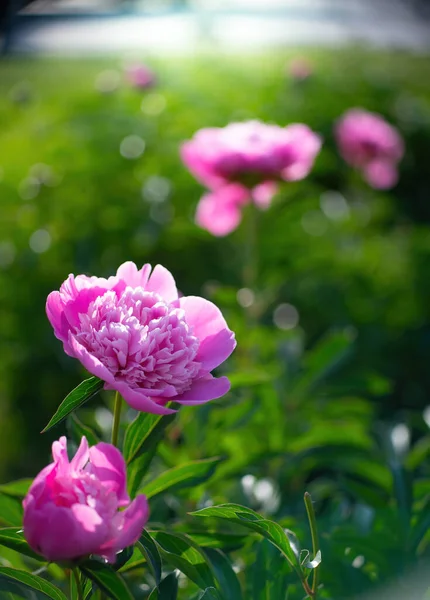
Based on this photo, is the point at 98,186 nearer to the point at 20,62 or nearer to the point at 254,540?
the point at 254,540

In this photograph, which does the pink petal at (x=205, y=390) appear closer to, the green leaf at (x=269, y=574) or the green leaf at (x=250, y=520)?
the green leaf at (x=250, y=520)

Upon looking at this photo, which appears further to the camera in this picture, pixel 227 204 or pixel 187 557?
pixel 227 204

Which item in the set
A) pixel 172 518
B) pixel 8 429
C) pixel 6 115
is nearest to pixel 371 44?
pixel 6 115

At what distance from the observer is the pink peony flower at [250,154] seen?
1355mm

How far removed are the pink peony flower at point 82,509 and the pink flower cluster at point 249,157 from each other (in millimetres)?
836

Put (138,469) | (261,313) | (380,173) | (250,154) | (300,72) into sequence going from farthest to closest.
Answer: (300,72) < (380,173) < (261,313) < (250,154) < (138,469)

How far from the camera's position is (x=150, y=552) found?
2.07ft

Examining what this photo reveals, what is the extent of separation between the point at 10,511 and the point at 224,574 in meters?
0.21

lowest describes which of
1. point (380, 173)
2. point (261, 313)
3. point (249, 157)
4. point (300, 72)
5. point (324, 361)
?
point (300, 72)

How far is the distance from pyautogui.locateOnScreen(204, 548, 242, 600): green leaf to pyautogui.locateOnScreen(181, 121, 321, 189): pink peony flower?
742 mm

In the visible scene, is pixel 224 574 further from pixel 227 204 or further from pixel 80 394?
pixel 227 204

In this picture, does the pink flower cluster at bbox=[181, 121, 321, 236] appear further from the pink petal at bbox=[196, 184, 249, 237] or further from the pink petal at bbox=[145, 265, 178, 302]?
the pink petal at bbox=[145, 265, 178, 302]

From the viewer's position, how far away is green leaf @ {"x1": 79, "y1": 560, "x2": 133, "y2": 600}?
1.94 ft

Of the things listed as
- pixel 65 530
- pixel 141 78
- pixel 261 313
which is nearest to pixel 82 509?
pixel 65 530
